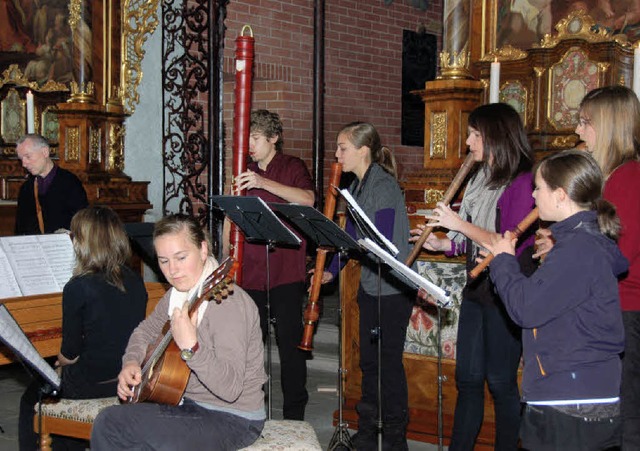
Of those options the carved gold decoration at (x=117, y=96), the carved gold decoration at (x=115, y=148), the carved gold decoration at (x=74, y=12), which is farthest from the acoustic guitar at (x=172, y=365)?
the carved gold decoration at (x=74, y=12)

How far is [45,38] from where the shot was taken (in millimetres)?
8188

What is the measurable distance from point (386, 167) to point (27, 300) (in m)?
1.88

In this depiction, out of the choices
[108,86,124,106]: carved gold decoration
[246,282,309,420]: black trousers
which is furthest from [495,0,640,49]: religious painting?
[108,86,124,106]: carved gold decoration

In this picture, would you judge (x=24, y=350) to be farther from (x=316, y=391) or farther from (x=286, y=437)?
(x=316, y=391)

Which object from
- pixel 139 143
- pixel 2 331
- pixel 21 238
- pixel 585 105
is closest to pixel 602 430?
pixel 585 105

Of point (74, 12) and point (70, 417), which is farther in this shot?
point (74, 12)

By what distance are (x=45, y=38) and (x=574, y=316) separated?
654 centimetres

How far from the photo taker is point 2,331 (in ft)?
10.1

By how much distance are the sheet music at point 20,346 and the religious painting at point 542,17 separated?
4.65 meters

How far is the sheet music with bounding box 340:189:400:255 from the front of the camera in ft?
12.3

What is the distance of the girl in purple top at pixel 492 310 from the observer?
3881 millimetres

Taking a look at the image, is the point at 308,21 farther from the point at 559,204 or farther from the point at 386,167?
the point at 559,204

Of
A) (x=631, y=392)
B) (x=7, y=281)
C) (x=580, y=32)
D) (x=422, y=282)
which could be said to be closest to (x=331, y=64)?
(x=580, y=32)

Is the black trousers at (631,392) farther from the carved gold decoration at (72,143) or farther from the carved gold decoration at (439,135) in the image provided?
the carved gold decoration at (72,143)
